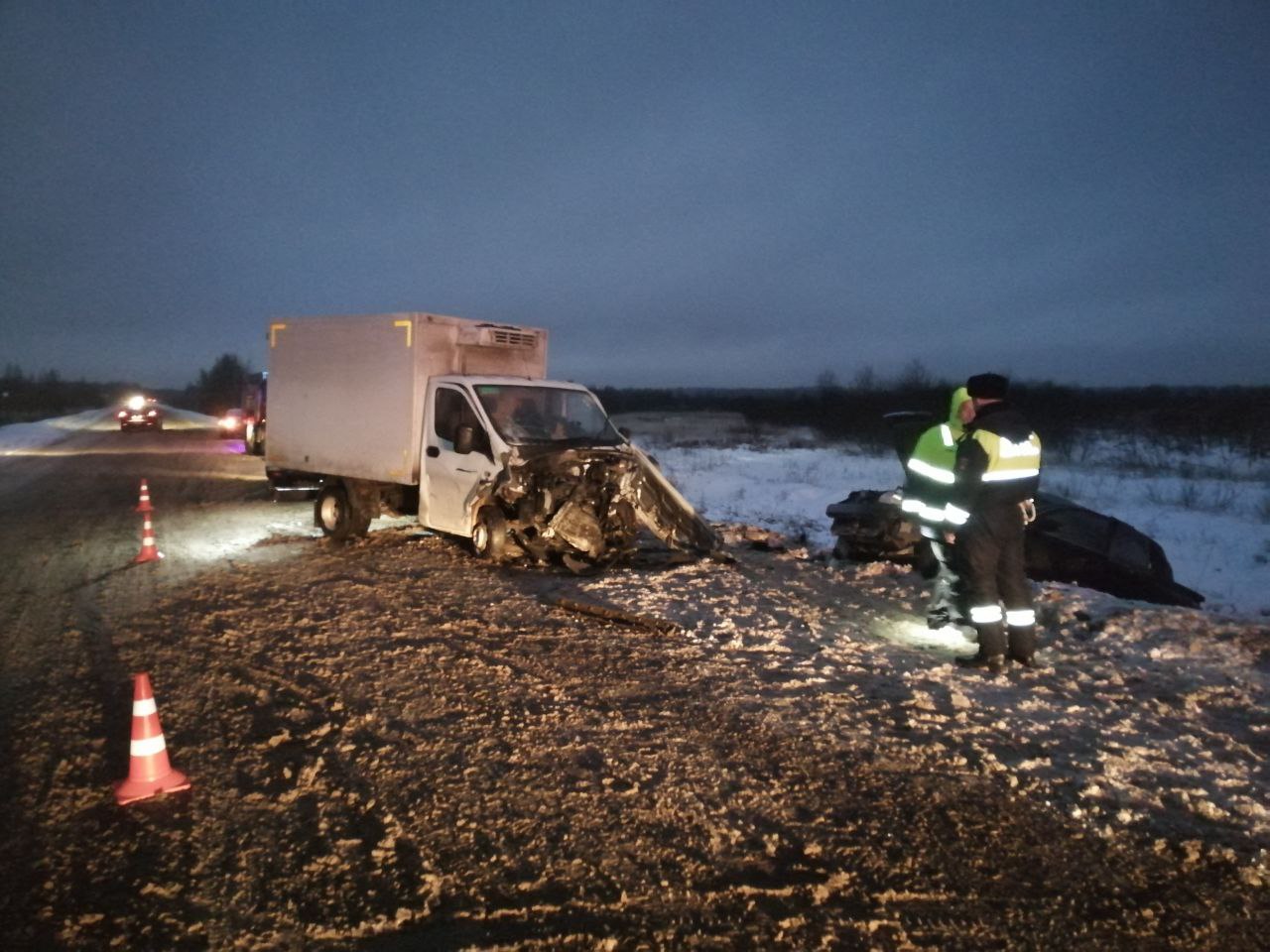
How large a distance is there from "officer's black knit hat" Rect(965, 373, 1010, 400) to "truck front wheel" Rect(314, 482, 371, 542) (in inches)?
299

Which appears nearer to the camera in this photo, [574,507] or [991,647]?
[991,647]

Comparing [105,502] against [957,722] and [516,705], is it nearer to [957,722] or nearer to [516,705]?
[516,705]

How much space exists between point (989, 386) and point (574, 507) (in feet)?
15.0

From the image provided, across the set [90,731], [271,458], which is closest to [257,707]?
Answer: [90,731]

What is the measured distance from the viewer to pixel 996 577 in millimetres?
6121

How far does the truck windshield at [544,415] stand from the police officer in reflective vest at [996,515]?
488 cm

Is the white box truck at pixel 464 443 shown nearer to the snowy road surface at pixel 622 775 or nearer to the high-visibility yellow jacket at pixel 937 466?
the snowy road surface at pixel 622 775

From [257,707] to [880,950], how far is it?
150 inches

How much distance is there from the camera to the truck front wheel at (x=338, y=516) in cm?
1080

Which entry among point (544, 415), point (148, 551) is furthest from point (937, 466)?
point (148, 551)

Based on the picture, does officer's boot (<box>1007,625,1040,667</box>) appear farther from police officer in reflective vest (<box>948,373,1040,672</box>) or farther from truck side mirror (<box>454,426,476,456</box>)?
truck side mirror (<box>454,426,476,456</box>)

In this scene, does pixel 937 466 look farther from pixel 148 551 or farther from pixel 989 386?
pixel 148 551

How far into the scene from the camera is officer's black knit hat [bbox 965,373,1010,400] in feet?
19.7

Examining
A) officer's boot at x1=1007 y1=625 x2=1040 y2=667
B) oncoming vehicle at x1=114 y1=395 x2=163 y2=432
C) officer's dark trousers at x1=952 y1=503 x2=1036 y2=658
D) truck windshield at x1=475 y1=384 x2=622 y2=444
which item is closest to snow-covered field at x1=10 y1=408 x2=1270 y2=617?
truck windshield at x1=475 y1=384 x2=622 y2=444
